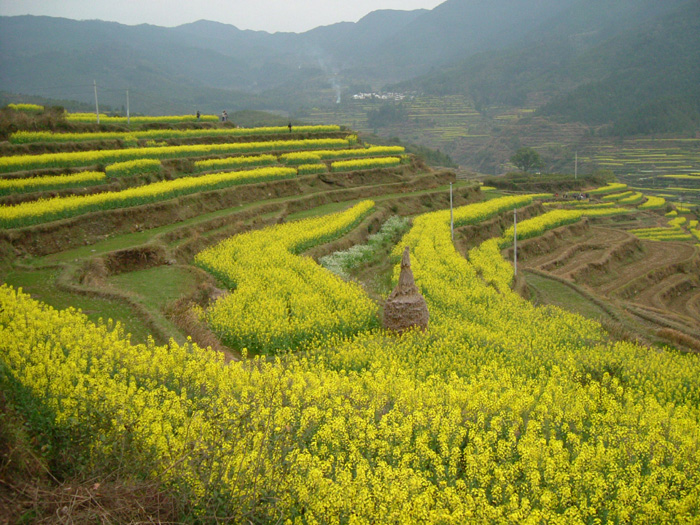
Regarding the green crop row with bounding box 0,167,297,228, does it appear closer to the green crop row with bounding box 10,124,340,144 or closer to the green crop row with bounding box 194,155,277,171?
the green crop row with bounding box 194,155,277,171

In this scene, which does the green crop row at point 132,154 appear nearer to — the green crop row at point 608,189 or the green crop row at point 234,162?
Result: the green crop row at point 234,162

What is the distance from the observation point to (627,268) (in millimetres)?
32844

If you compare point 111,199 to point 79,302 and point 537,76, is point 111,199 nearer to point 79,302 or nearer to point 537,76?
point 79,302

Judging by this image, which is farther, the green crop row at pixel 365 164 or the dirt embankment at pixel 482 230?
the green crop row at pixel 365 164

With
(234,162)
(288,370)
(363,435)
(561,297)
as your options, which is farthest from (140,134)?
(363,435)

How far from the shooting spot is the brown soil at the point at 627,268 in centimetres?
2734

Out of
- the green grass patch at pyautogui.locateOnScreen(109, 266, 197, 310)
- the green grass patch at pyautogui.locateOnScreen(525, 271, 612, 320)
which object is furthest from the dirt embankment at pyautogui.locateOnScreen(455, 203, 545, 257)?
the green grass patch at pyautogui.locateOnScreen(109, 266, 197, 310)

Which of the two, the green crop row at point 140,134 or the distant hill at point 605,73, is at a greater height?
the distant hill at point 605,73

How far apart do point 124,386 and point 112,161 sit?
1861cm

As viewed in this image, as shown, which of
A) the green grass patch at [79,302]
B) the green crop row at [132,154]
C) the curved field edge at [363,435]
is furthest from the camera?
the green crop row at [132,154]

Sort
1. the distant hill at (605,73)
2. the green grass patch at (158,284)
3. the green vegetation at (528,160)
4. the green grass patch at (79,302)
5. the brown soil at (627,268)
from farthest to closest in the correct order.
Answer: the distant hill at (605,73), the green vegetation at (528,160), the brown soil at (627,268), the green grass patch at (158,284), the green grass patch at (79,302)

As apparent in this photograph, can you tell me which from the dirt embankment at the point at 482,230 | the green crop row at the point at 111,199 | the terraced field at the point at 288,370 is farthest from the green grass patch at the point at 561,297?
the green crop row at the point at 111,199

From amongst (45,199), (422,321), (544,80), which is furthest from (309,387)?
(544,80)

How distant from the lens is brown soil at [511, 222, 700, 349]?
2734 cm
